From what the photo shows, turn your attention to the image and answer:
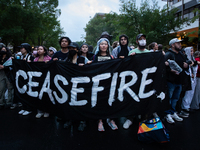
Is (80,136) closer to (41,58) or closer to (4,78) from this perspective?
(41,58)

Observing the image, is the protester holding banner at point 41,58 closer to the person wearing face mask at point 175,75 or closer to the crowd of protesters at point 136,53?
the crowd of protesters at point 136,53

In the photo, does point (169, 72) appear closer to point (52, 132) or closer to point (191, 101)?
point (191, 101)

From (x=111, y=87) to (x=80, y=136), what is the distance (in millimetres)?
1172

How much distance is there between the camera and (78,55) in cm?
344

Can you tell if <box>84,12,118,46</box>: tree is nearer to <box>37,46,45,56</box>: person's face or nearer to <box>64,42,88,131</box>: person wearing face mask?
<box>37,46,45,56</box>: person's face

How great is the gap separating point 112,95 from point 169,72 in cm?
154

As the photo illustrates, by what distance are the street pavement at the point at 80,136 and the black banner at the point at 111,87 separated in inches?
14.6

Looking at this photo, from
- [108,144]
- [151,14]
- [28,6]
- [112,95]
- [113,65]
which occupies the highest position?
[28,6]

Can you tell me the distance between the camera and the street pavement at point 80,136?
2.53 metres

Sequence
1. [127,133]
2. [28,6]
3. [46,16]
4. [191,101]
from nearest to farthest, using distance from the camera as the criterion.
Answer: [127,133], [191,101], [28,6], [46,16]

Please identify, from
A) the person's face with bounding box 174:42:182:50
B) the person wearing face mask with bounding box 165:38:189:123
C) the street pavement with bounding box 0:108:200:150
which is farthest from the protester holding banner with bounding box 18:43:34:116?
the person's face with bounding box 174:42:182:50

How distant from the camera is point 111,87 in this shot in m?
3.04

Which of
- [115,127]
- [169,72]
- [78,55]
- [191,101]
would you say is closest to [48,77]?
[78,55]

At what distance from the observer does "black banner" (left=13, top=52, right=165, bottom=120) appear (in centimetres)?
298
